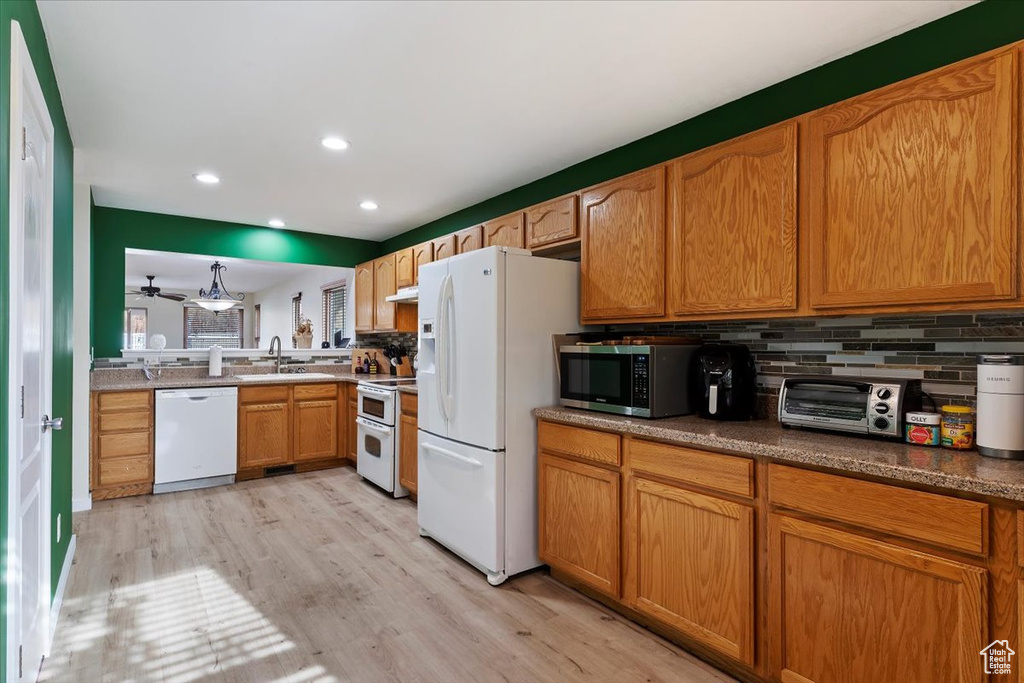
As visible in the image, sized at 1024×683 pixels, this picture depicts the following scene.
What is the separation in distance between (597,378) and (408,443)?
1.98 metres

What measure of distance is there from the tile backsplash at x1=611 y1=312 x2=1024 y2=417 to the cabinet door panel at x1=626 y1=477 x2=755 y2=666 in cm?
70

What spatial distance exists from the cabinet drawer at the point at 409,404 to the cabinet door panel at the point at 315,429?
141 cm

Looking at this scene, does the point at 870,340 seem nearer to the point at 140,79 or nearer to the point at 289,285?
the point at 140,79

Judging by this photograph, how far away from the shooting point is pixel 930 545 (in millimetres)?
1472

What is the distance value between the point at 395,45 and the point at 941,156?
198 cm

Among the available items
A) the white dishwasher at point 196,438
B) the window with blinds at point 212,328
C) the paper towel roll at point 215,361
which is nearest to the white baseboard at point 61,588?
the white dishwasher at point 196,438

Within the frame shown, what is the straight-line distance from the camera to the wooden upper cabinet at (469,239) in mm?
3867

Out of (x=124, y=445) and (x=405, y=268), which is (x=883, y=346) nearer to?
(x=405, y=268)

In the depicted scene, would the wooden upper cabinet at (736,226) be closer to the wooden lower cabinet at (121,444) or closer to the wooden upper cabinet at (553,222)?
the wooden upper cabinet at (553,222)

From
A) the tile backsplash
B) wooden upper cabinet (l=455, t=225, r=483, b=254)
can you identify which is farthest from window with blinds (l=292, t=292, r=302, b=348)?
the tile backsplash

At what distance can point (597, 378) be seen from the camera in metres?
2.62

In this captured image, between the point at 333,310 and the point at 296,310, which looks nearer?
the point at 333,310

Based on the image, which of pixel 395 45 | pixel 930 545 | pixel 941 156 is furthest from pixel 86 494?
pixel 941 156

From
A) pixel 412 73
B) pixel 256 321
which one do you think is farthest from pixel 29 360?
pixel 256 321
